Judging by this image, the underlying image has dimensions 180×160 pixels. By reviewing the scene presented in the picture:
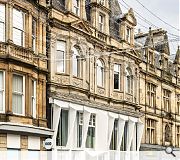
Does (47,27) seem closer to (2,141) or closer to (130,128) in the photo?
(2,141)

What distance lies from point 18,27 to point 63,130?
6751 mm

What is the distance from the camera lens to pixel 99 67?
31.8 meters

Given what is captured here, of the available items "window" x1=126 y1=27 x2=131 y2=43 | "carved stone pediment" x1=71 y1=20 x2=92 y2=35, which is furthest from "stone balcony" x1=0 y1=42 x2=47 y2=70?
"window" x1=126 y1=27 x2=131 y2=43

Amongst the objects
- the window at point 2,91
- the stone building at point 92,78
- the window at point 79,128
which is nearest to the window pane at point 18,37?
the window at point 2,91

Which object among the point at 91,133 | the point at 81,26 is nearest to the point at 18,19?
the point at 81,26

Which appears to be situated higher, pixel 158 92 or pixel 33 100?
pixel 158 92

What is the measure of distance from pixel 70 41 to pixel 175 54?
67.9 feet

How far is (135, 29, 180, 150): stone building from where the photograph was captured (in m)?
38.8

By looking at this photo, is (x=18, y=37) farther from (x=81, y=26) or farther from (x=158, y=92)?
(x=158, y=92)

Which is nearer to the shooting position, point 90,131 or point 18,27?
point 18,27

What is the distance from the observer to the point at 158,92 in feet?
136

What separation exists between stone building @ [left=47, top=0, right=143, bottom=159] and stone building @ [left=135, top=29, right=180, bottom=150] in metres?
2.66

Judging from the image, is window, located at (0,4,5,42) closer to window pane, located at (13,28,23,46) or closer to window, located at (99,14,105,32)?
window pane, located at (13,28,23,46)

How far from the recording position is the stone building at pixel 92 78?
88.4 feet
